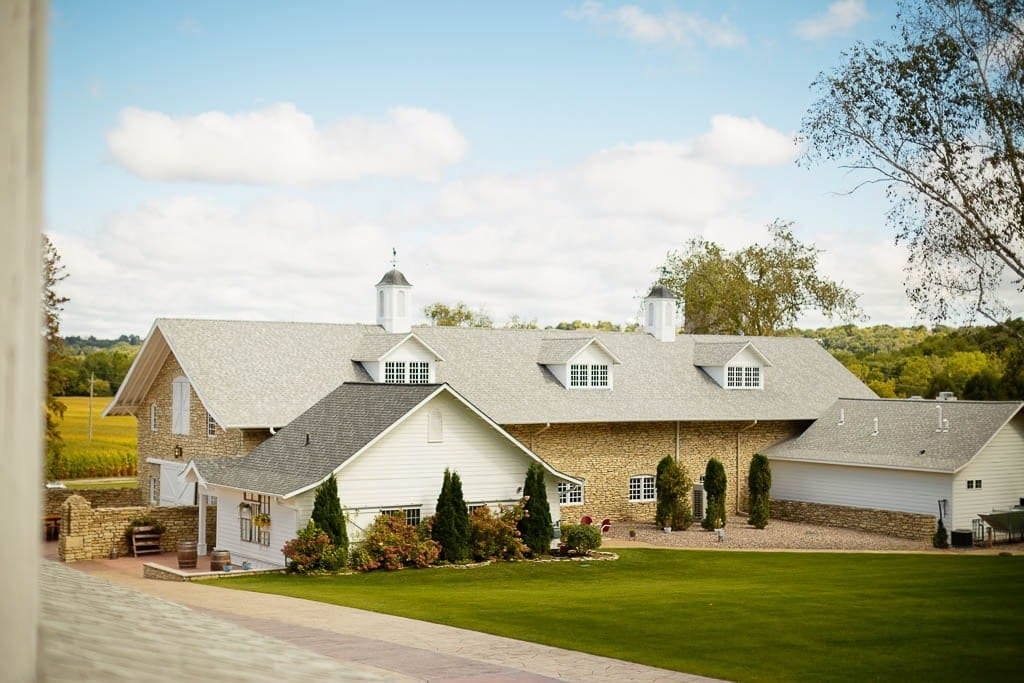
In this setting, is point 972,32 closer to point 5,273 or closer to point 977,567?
point 977,567

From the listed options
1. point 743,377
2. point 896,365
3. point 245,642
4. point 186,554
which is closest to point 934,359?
point 896,365

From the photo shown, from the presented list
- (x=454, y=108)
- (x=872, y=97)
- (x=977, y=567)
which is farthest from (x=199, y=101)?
(x=977, y=567)

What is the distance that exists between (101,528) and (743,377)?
84.8ft

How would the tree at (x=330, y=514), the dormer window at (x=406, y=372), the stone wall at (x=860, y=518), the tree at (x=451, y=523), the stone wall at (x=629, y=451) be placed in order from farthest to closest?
the stone wall at (x=629, y=451)
the dormer window at (x=406, y=372)
the stone wall at (x=860, y=518)
the tree at (x=451, y=523)
the tree at (x=330, y=514)

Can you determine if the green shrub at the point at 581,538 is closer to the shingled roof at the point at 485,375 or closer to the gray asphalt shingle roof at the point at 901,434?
the shingled roof at the point at 485,375

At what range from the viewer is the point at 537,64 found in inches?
1571

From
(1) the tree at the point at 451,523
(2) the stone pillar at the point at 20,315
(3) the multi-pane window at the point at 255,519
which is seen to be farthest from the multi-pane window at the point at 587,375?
(2) the stone pillar at the point at 20,315

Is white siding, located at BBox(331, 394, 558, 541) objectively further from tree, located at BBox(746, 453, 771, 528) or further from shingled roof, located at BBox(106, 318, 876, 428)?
tree, located at BBox(746, 453, 771, 528)

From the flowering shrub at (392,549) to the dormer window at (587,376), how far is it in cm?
1380

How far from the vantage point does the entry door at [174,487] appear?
3562 cm

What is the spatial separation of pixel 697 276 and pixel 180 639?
6829 cm

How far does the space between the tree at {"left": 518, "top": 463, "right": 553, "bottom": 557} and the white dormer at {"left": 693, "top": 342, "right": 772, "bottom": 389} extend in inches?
640

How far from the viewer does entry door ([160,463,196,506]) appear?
35625mm

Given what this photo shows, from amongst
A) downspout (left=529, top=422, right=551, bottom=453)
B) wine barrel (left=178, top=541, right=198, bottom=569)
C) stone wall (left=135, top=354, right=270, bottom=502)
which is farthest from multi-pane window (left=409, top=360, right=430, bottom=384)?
wine barrel (left=178, top=541, right=198, bottom=569)
